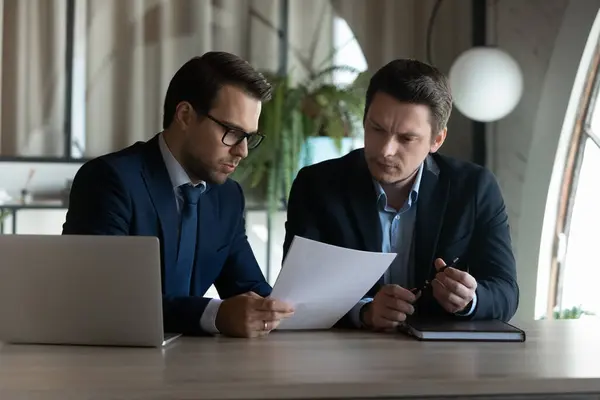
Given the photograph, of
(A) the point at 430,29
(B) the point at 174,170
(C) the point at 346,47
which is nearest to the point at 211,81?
(B) the point at 174,170

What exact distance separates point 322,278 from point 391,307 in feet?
0.64

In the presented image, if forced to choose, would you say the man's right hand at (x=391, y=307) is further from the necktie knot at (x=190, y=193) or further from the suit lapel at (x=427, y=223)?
the necktie knot at (x=190, y=193)

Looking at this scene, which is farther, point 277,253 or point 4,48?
point 277,253

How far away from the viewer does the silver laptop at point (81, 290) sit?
133cm

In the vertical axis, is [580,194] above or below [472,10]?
below

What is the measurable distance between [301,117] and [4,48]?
147cm

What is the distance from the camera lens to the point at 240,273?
1917 mm

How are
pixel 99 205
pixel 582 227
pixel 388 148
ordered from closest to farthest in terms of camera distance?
pixel 99 205, pixel 388 148, pixel 582 227

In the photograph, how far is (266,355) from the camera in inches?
52.0

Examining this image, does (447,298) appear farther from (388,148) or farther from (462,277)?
(388,148)

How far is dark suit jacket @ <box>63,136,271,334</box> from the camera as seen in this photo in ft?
5.40

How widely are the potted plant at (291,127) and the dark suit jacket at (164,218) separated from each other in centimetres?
182

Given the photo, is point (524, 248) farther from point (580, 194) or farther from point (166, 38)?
point (166, 38)

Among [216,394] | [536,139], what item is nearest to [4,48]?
[536,139]
